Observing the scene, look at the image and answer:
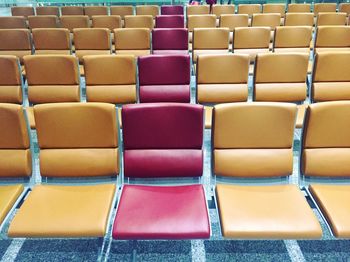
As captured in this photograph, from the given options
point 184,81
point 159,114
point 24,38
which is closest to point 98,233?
point 159,114

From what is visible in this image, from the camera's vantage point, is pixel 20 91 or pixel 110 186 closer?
pixel 110 186

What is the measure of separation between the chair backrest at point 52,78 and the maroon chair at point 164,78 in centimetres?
62

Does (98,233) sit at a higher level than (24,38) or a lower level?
lower

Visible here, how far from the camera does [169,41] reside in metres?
4.40

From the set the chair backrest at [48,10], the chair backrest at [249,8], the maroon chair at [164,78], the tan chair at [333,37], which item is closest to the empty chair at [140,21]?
the chair backrest at [48,10]

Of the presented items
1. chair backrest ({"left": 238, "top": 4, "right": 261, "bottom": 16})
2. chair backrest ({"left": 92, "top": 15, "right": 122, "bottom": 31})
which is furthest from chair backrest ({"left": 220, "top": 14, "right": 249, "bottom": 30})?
chair backrest ({"left": 92, "top": 15, "right": 122, "bottom": 31})

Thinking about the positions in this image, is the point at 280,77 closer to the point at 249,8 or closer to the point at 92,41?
the point at 92,41

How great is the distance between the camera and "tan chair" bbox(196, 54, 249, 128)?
3.10m

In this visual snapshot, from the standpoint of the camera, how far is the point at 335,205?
1.88m

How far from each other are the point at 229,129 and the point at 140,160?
0.56 m

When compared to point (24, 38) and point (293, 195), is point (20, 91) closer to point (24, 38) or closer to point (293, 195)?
point (24, 38)

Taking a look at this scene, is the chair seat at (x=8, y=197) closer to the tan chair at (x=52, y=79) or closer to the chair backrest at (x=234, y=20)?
the tan chair at (x=52, y=79)

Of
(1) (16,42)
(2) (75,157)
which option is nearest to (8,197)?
(2) (75,157)

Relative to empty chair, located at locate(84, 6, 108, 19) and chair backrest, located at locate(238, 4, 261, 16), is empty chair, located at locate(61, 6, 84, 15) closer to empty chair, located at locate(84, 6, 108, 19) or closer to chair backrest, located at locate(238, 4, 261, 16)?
empty chair, located at locate(84, 6, 108, 19)
